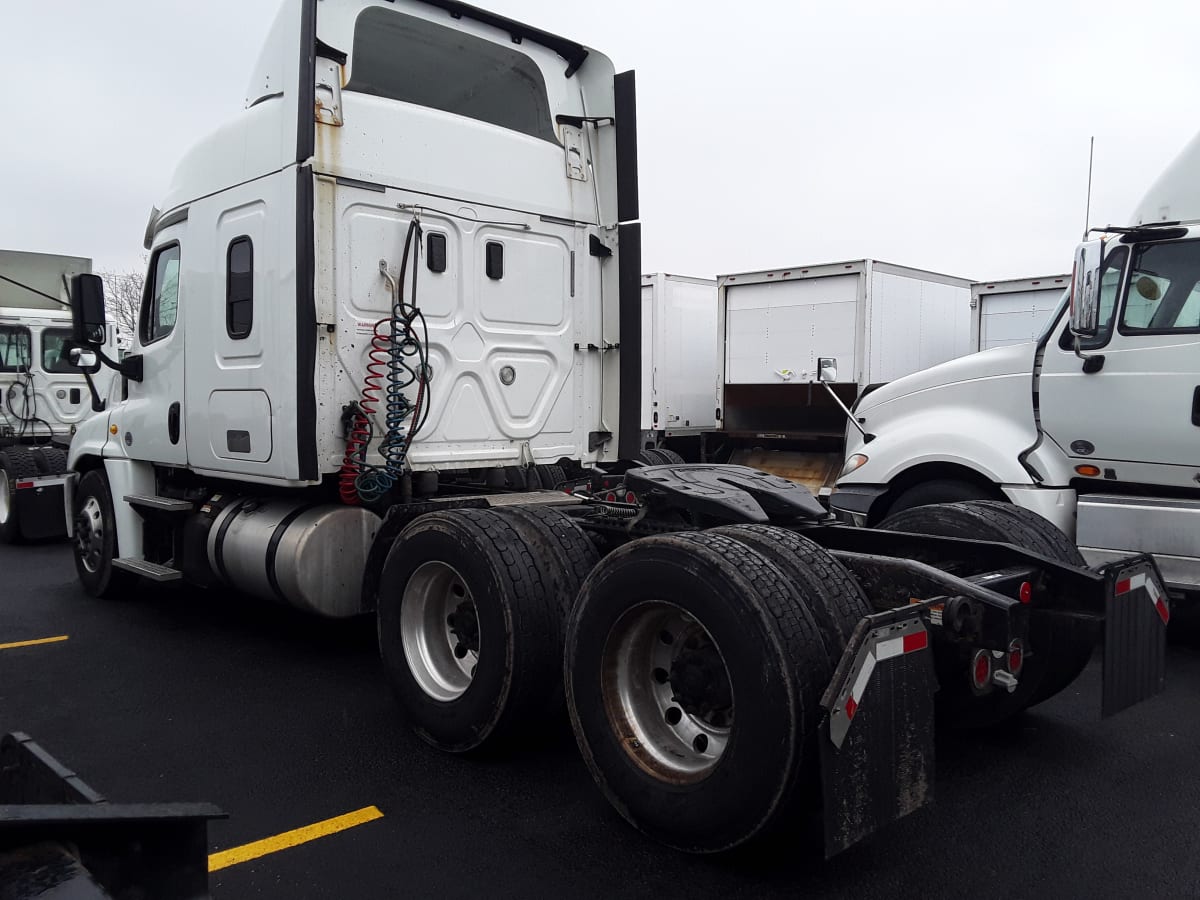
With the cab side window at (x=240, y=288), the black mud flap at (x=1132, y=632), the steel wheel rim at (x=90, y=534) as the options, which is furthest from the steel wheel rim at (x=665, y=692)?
the steel wheel rim at (x=90, y=534)

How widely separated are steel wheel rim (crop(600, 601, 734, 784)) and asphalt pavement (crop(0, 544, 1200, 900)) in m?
0.37

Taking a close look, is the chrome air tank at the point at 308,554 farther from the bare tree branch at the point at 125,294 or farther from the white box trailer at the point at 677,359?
the bare tree branch at the point at 125,294

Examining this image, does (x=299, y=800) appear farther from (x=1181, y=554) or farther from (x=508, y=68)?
(x=1181, y=554)

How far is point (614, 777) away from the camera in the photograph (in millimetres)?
3545

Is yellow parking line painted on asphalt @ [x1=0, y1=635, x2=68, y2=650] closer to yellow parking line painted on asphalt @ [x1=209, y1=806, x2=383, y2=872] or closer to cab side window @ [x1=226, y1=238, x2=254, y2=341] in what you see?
cab side window @ [x1=226, y1=238, x2=254, y2=341]

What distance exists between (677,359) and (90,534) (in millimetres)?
8082

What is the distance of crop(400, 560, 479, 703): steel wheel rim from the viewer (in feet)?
15.0

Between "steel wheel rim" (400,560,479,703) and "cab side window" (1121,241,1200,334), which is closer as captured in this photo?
"steel wheel rim" (400,560,479,703)

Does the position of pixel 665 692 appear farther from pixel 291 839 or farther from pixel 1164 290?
pixel 1164 290

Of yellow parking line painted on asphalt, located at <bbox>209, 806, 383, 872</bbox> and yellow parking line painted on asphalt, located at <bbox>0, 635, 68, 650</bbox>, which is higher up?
yellow parking line painted on asphalt, located at <bbox>0, 635, 68, 650</bbox>

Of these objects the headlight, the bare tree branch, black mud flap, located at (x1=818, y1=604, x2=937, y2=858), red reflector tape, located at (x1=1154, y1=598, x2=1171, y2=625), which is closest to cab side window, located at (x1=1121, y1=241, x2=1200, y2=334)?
the headlight

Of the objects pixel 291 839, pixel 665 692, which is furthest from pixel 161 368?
pixel 665 692

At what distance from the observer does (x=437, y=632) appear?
472 centimetres

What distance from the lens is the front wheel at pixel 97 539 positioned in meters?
7.34
